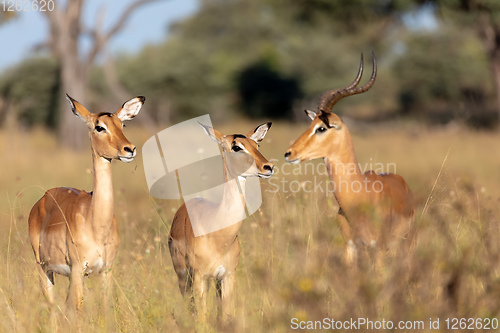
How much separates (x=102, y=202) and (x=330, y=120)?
186cm

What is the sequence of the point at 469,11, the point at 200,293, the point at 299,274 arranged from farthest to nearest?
the point at 469,11
the point at 200,293
the point at 299,274

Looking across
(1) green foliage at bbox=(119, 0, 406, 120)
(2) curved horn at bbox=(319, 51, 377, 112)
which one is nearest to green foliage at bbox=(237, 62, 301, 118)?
(1) green foliage at bbox=(119, 0, 406, 120)

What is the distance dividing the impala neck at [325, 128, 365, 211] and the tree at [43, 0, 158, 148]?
1305cm

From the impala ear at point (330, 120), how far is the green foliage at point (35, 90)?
2202 cm

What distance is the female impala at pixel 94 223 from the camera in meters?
4.31

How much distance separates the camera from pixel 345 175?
517 cm

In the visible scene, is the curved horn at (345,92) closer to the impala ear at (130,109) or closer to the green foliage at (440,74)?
the impala ear at (130,109)

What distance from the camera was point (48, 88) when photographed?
26.7 metres

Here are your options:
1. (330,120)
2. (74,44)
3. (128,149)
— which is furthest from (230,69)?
(128,149)

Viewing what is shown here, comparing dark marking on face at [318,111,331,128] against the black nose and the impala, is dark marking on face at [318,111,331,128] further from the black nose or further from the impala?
the black nose

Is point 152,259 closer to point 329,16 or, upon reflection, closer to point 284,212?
point 284,212

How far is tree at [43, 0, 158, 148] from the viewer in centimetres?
1720

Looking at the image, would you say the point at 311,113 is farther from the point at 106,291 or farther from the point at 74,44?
the point at 74,44

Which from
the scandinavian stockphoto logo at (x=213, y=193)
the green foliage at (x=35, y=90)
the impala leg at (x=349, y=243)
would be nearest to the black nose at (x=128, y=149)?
the scandinavian stockphoto logo at (x=213, y=193)
